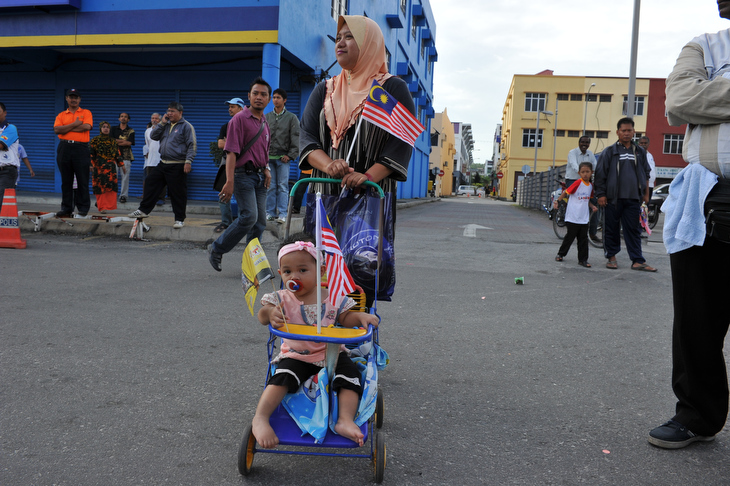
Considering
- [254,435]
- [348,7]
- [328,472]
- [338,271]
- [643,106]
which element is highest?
[643,106]

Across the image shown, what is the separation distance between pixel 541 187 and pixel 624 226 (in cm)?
1941

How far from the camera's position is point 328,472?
2.34 metres

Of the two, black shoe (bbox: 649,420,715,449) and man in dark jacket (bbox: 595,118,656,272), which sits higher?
man in dark jacket (bbox: 595,118,656,272)

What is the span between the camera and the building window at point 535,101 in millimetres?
59219

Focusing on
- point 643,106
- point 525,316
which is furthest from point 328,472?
point 643,106

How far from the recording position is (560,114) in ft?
193

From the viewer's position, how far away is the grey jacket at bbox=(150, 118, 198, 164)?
897 cm

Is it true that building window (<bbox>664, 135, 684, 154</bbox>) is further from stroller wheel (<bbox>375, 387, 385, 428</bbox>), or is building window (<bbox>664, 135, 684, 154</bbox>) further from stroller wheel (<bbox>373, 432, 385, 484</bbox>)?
stroller wheel (<bbox>373, 432, 385, 484</bbox>)

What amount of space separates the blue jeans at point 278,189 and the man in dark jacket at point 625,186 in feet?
16.9

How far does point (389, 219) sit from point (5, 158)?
292 inches

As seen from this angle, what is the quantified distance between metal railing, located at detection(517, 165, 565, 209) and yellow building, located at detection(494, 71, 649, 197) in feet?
77.1

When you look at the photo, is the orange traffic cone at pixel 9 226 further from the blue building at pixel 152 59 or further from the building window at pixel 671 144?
the building window at pixel 671 144

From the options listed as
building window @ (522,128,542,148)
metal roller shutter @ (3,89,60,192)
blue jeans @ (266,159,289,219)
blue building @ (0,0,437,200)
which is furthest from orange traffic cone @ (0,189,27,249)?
building window @ (522,128,542,148)

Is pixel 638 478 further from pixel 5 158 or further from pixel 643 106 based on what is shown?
pixel 643 106
